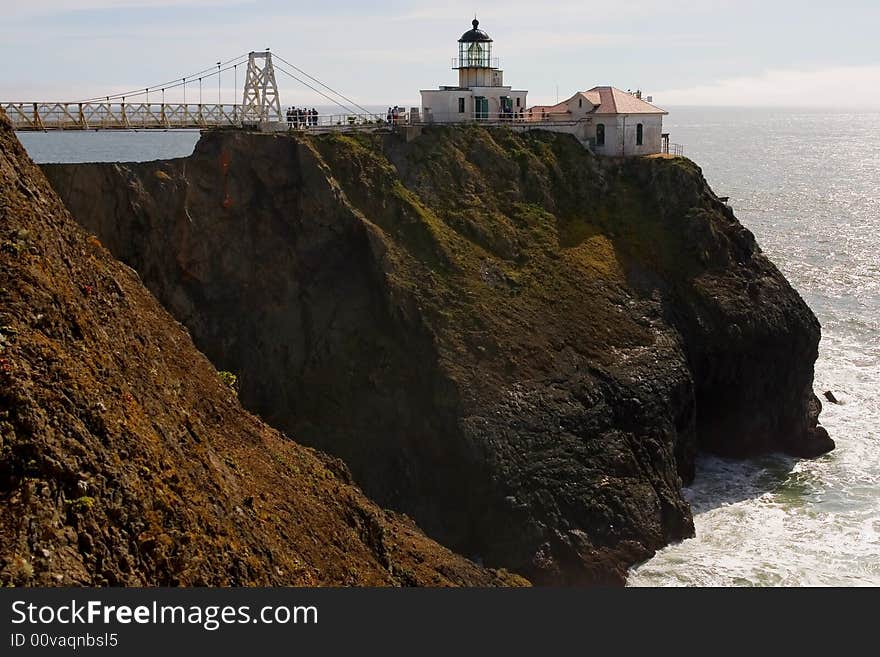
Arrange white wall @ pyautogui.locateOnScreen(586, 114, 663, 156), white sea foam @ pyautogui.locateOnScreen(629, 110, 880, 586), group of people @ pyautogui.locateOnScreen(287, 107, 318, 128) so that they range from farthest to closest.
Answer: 1. white wall @ pyautogui.locateOnScreen(586, 114, 663, 156)
2. group of people @ pyautogui.locateOnScreen(287, 107, 318, 128)
3. white sea foam @ pyautogui.locateOnScreen(629, 110, 880, 586)

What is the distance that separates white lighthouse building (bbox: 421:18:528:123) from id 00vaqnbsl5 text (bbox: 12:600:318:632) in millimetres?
51976

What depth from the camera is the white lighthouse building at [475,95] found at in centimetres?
6675

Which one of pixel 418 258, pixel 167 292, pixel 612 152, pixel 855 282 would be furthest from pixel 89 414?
pixel 855 282

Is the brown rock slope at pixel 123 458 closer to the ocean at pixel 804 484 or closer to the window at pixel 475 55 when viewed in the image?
the ocean at pixel 804 484

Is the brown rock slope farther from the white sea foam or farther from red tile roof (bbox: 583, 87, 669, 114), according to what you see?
red tile roof (bbox: 583, 87, 669, 114)

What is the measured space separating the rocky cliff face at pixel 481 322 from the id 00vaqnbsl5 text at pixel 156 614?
2754 centimetres

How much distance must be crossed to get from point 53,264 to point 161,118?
32225 mm

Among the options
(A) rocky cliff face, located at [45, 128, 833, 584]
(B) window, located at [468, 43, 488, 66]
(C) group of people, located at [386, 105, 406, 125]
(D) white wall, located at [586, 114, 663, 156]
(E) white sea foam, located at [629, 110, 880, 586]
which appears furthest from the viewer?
(B) window, located at [468, 43, 488, 66]

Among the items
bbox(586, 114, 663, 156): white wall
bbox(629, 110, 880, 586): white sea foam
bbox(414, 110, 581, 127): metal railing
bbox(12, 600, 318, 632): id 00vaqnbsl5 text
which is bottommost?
bbox(629, 110, 880, 586): white sea foam

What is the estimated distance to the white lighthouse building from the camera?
219 ft

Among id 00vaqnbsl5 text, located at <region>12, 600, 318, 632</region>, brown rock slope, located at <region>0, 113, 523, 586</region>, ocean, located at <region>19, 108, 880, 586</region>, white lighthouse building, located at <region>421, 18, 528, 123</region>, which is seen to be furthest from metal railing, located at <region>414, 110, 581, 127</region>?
id 00vaqnbsl5 text, located at <region>12, 600, 318, 632</region>

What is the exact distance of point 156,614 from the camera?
654 inches

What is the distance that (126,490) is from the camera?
19.7m

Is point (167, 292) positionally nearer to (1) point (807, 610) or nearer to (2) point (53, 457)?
(2) point (53, 457)
